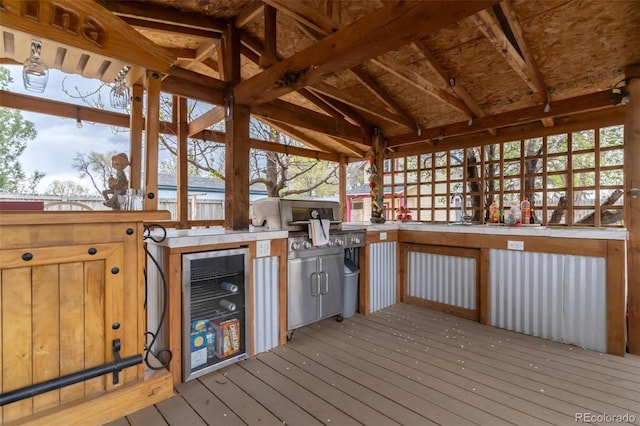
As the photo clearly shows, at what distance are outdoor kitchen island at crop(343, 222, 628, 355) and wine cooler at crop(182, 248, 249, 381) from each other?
156 cm

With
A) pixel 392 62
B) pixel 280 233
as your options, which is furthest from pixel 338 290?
pixel 392 62

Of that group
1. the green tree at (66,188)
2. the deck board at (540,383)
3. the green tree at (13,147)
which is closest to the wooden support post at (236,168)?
the deck board at (540,383)

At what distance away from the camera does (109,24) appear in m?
1.61

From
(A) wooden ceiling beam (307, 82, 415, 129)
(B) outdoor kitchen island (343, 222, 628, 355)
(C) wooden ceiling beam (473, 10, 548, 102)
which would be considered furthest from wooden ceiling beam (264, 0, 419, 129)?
(B) outdoor kitchen island (343, 222, 628, 355)

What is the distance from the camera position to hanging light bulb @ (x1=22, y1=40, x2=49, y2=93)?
1.49 meters

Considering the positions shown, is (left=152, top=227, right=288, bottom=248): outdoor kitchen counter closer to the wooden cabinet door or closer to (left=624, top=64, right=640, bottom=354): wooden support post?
the wooden cabinet door

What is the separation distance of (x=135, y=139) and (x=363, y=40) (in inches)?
61.2

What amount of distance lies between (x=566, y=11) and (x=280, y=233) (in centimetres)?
305

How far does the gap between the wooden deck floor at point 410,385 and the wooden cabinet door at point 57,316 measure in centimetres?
40

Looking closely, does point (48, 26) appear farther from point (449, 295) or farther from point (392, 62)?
point (449, 295)

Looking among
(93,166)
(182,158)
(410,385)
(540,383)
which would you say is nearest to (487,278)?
(540,383)

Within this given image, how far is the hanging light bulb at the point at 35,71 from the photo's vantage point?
1493 mm

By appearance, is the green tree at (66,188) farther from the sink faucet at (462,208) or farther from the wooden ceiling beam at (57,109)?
the sink faucet at (462,208)

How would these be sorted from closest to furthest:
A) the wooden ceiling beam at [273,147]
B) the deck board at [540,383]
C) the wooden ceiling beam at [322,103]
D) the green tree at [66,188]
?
the deck board at [540,383] < the wooden ceiling beam at [322,103] < the wooden ceiling beam at [273,147] < the green tree at [66,188]
